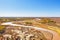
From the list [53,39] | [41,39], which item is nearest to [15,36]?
[41,39]

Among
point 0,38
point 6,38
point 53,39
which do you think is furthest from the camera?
point 53,39

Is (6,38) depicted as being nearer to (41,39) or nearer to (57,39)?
(41,39)

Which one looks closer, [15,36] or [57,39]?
[15,36]

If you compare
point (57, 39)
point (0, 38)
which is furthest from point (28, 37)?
point (57, 39)

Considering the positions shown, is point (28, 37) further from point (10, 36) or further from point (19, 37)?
point (10, 36)

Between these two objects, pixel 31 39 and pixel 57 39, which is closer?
pixel 31 39

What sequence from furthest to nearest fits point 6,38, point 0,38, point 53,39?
1. point 53,39
2. point 0,38
3. point 6,38

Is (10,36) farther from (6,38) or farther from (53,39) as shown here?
(53,39)

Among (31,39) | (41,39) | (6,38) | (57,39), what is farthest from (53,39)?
(6,38)
